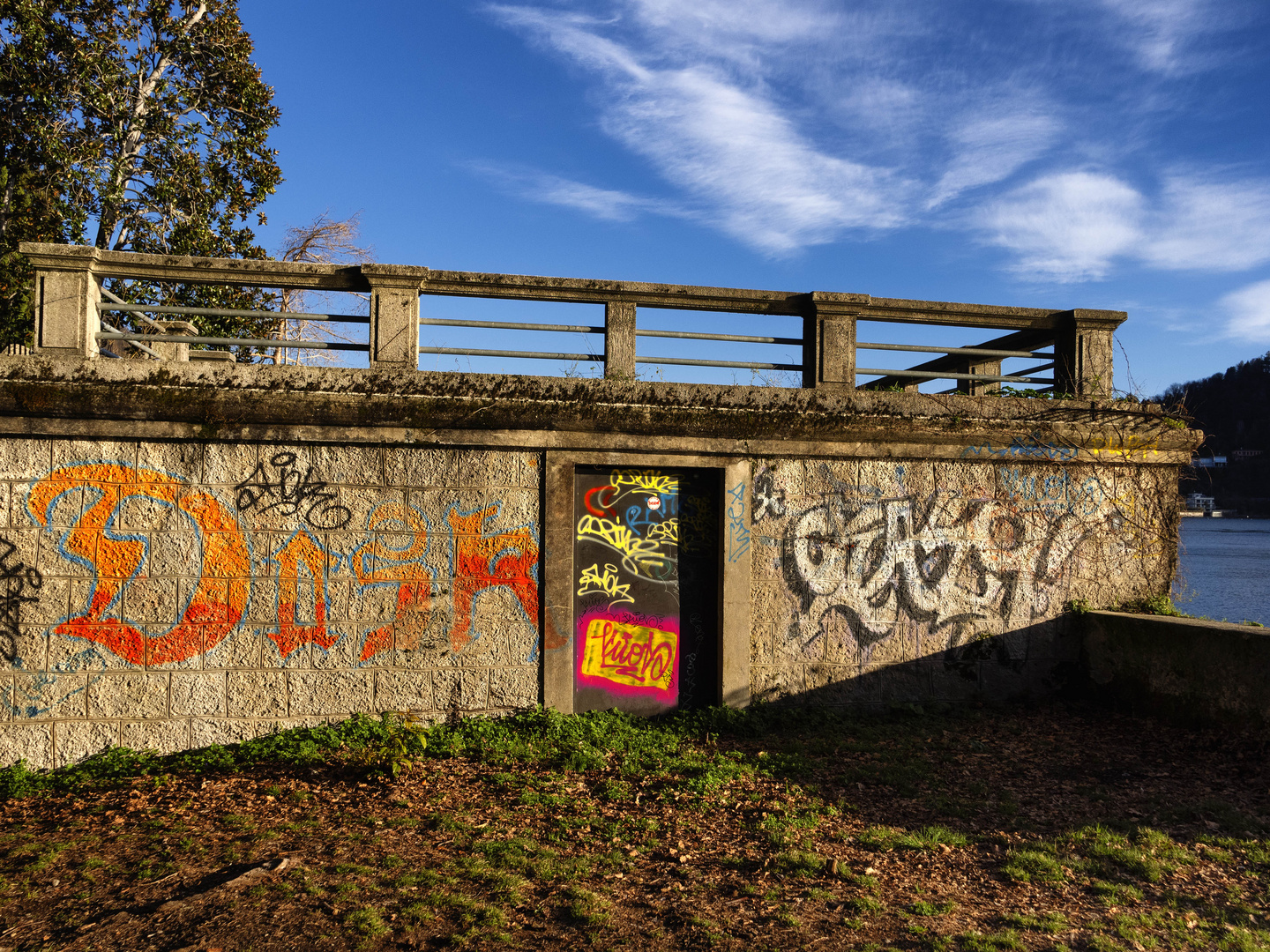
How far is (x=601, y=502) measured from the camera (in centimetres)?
622

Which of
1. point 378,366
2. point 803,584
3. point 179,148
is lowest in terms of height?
point 803,584

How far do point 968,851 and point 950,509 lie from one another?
10.4 ft

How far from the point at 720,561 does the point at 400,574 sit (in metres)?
2.65

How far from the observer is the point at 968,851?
4.20 meters

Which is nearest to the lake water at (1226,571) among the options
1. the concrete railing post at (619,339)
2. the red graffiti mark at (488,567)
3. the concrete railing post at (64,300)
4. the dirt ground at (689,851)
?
the dirt ground at (689,851)

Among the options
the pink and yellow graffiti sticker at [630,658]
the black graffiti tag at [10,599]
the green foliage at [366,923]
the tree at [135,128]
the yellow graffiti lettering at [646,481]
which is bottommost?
the green foliage at [366,923]

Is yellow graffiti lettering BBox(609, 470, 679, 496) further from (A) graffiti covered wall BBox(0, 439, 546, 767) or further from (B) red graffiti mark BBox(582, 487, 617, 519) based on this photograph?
(A) graffiti covered wall BBox(0, 439, 546, 767)

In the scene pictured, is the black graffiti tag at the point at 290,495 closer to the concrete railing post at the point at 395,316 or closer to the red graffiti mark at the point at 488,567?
the red graffiti mark at the point at 488,567

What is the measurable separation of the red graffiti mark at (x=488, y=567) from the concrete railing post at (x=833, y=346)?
9.81 feet

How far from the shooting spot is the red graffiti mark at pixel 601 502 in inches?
244

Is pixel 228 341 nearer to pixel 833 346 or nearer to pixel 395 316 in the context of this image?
pixel 395 316

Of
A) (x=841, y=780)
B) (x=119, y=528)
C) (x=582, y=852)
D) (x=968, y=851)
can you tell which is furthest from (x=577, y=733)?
(x=119, y=528)

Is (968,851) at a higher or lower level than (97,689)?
lower

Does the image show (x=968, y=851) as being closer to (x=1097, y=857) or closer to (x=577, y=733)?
(x=1097, y=857)
